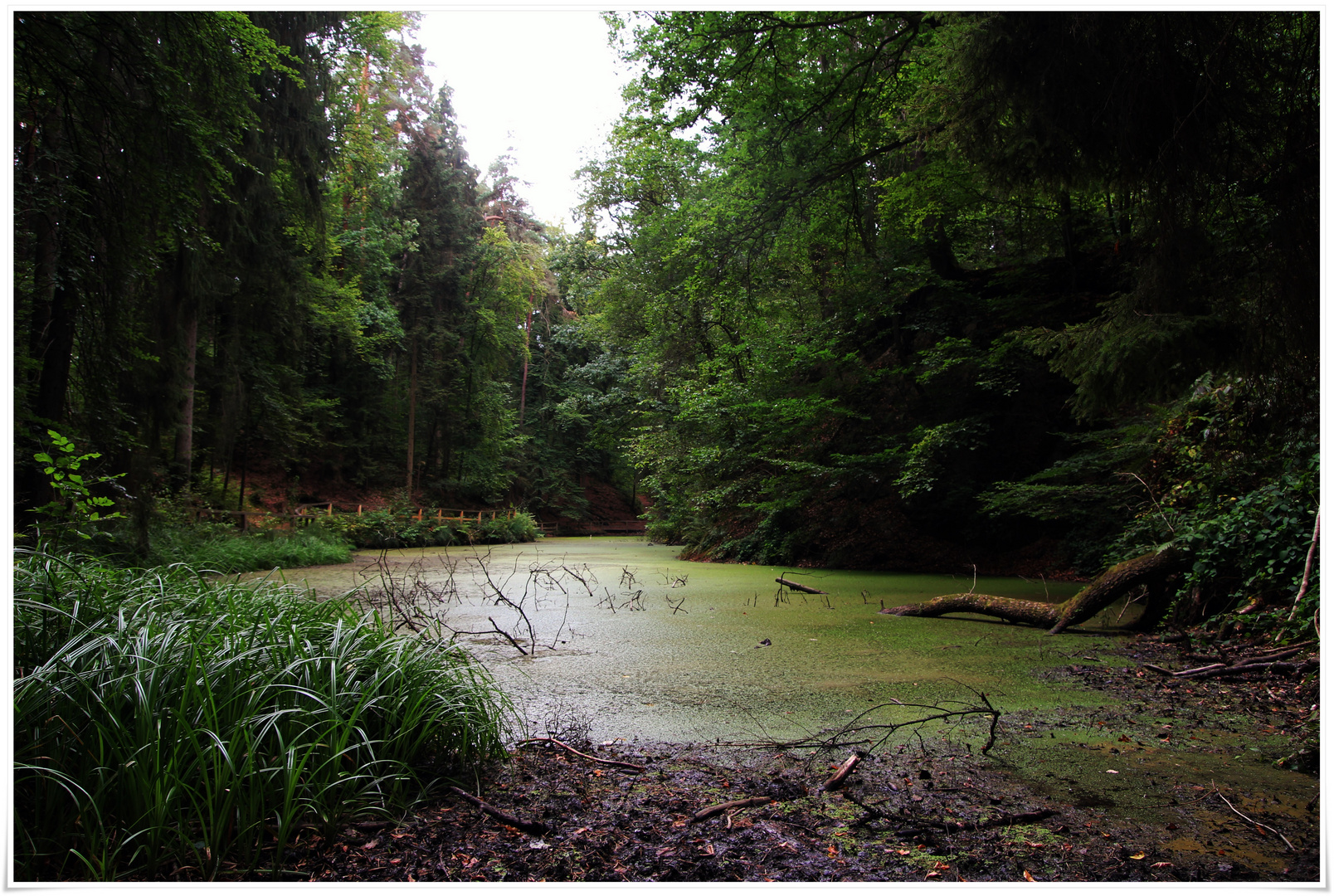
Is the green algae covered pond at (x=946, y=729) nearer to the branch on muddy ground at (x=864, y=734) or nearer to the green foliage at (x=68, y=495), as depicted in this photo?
the branch on muddy ground at (x=864, y=734)

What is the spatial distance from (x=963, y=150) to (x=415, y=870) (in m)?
2.90

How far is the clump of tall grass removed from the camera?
1133 millimetres

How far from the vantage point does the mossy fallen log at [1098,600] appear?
3721 mm

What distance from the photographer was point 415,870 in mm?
1173

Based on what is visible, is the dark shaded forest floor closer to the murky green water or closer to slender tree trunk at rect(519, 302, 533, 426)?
the murky green water

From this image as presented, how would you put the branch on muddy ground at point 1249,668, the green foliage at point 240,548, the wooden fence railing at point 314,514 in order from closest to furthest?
the branch on muddy ground at point 1249,668 < the green foliage at point 240,548 < the wooden fence railing at point 314,514

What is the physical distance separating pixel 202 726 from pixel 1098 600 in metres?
4.26

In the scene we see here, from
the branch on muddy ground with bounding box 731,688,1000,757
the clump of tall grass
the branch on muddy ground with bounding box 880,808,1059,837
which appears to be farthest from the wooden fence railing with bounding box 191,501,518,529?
the branch on muddy ground with bounding box 880,808,1059,837

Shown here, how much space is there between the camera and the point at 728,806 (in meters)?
1.44

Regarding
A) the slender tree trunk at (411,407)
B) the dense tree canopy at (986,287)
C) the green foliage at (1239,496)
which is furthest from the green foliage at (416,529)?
the green foliage at (1239,496)

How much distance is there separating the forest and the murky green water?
761 millimetres

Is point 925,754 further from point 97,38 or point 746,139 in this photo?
point 746,139

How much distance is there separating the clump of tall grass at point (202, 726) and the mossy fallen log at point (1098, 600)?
359cm
